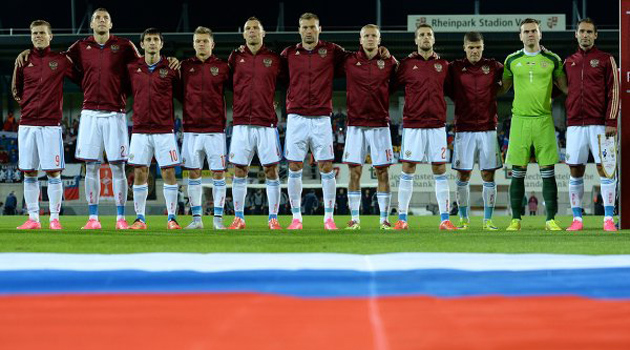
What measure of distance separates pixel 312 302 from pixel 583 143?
562 centimetres

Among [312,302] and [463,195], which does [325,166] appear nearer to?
[463,195]

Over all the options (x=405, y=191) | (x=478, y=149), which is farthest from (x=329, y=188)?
(x=478, y=149)

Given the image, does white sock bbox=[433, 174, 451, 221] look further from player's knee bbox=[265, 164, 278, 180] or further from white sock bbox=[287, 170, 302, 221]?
player's knee bbox=[265, 164, 278, 180]

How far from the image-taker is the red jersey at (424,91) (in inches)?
308

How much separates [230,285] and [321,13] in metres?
24.9

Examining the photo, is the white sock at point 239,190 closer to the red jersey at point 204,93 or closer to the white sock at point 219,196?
the white sock at point 219,196

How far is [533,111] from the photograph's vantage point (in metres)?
7.52

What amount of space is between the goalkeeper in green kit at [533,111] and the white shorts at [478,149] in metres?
0.29

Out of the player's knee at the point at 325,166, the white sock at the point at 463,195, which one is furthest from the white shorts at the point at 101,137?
the white sock at the point at 463,195

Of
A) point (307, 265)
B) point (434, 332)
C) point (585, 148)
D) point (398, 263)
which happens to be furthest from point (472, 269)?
point (585, 148)

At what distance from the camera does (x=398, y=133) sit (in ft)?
80.3

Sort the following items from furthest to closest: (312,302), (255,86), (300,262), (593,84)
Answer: (255,86) → (593,84) → (300,262) → (312,302)

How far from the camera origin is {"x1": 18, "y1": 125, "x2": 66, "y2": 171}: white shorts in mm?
7727

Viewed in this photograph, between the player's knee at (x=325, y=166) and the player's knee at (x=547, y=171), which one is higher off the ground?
the player's knee at (x=325, y=166)
